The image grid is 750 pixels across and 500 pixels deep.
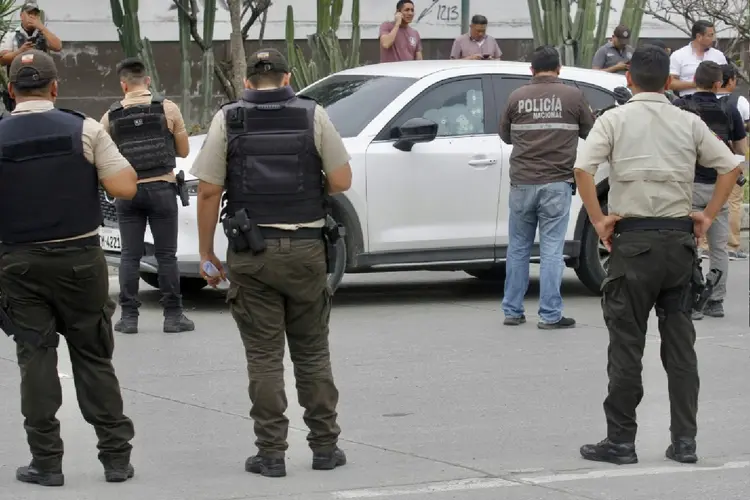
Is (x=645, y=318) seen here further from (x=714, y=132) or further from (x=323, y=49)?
(x=323, y=49)

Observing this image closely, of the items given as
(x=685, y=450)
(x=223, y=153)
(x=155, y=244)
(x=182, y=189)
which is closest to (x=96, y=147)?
(x=223, y=153)

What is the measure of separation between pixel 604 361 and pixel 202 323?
285cm

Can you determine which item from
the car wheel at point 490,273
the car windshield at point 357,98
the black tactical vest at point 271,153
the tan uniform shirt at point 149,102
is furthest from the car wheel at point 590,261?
the black tactical vest at point 271,153

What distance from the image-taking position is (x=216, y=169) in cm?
636

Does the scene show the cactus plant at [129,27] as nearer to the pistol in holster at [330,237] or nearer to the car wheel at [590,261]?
the car wheel at [590,261]

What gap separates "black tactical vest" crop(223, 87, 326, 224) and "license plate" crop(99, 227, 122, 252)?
4574mm

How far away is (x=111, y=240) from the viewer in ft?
35.7

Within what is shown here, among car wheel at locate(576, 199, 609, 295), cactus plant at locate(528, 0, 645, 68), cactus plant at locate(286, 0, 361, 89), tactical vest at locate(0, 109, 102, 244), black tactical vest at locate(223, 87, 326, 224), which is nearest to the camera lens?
tactical vest at locate(0, 109, 102, 244)

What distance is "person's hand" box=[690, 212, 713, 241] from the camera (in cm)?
660

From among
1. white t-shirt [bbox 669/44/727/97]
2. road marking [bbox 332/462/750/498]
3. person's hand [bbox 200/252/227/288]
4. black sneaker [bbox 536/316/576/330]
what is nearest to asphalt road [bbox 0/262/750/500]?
road marking [bbox 332/462/750/498]

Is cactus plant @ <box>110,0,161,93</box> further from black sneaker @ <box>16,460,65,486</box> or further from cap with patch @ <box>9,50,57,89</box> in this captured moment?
black sneaker @ <box>16,460,65,486</box>

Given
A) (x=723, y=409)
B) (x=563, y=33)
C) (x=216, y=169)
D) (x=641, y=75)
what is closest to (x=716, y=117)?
(x=723, y=409)

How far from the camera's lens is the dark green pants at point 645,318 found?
656cm

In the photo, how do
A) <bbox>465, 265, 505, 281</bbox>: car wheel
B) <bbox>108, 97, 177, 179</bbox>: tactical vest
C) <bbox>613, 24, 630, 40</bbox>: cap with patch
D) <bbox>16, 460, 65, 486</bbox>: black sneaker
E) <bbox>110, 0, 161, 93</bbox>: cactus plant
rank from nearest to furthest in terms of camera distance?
<bbox>16, 460, 65, 486</bbox>: black sneaker < <bbox>108, 97, 177, 179</bbox>: tactical vest < <bbox>465, 265, 505, 281</bbox>: car wheel < <bbox>613, 24, 630, 40</bbox>: cap with patch < <bbox>110, 0, 161, 93</bbox>: cactus plant
